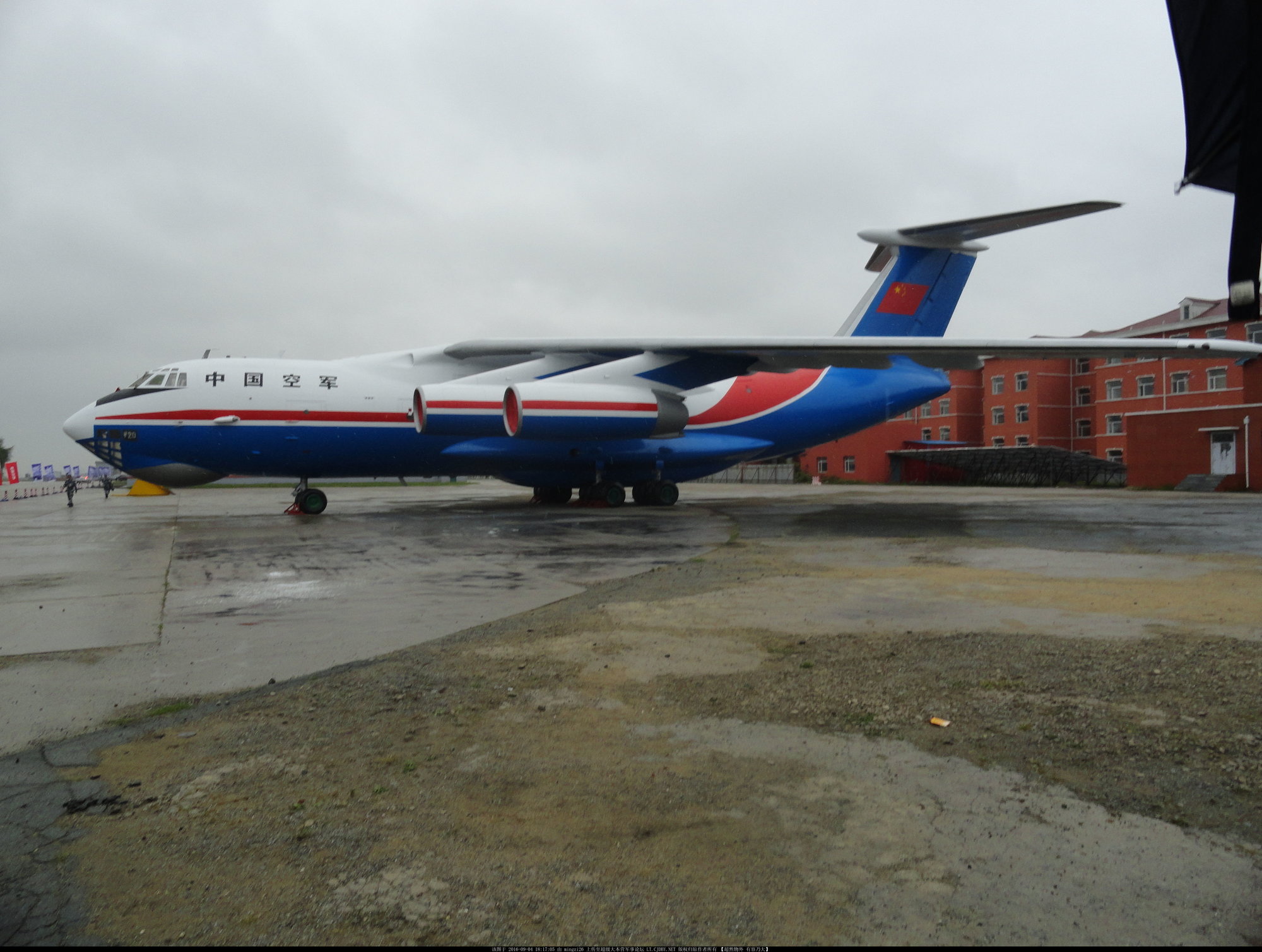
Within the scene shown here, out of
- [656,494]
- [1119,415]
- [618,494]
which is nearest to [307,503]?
[618,494]

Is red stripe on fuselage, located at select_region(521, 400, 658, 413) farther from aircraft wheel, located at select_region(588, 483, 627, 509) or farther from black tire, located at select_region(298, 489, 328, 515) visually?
black tire, located at select_region(298, 489, 328, 515)

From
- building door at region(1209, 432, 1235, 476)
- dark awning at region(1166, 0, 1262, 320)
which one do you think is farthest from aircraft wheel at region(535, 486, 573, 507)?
building door at region(1209, 432, 1235, 476)

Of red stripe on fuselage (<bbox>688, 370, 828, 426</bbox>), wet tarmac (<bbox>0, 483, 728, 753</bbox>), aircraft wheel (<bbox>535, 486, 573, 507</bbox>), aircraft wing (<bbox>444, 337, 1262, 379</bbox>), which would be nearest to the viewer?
wet tarmac (<bbox>0, 483, 728, 753</bbox>)

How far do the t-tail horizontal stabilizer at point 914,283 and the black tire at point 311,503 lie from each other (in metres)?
11.3

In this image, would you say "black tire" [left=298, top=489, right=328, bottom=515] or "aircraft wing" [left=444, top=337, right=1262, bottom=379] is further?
"black tire" [left=298, top=489, right=328, bottom=515]

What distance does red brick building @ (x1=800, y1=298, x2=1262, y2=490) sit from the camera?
24.3 m

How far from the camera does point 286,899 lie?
185cm

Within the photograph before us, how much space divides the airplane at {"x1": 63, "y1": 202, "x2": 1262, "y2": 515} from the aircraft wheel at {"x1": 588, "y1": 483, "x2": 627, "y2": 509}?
3 centimetres

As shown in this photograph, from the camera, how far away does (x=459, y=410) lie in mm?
14078

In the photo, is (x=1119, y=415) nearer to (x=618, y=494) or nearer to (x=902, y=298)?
(x=902, y=298)

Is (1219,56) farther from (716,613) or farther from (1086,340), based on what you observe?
(1086,340)

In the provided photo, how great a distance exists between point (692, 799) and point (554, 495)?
15.9 m

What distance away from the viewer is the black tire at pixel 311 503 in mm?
15461

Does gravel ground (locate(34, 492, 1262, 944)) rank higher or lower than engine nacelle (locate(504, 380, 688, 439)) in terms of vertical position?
lower
